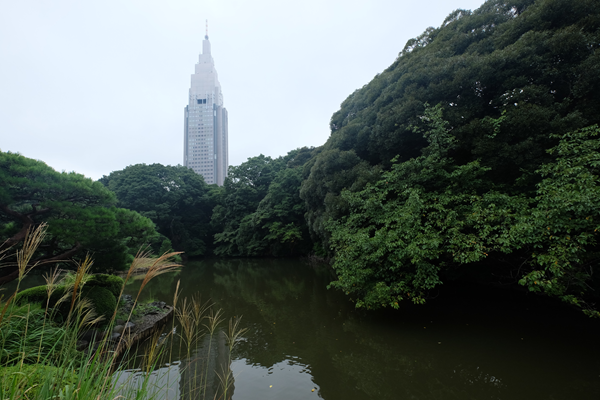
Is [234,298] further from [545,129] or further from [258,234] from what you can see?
[258,234]

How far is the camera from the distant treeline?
14.0ft

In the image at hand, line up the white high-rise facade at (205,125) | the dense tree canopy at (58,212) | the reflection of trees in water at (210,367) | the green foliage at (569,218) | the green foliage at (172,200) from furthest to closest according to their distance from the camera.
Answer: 1. the white high-rise facade at (205,125)
2. the green foliage at (172,200)
3. the dense tree canopy at (58,212)
4. the green foliage at (569,218)
5. the reflection of trees in water at (210,367)

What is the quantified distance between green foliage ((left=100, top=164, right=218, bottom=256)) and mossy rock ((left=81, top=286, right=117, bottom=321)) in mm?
14719

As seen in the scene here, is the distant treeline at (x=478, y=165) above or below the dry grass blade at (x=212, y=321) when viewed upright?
above

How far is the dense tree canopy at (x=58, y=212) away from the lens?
20.9 feet

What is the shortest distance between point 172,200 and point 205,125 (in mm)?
45078

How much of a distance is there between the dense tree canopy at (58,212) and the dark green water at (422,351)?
133 inches

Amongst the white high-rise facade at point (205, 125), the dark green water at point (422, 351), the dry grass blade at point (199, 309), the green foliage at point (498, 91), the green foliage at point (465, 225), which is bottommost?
the dark green water at point (422, 351)

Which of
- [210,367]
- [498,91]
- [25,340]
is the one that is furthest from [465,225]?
[25,340]

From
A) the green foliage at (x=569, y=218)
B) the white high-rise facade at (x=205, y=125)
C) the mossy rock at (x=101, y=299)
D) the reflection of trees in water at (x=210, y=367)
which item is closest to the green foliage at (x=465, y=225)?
the green foliage at (x=569, y=218)

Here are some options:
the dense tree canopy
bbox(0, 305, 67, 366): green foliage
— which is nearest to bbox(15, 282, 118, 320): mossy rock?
bbox(0, 305, 67, 366): green foliage

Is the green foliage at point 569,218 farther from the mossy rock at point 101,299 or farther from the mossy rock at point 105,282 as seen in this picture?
the mossy rock at point 105,282

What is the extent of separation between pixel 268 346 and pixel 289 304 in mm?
2631

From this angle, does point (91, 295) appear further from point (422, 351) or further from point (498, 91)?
point (498, 91)
